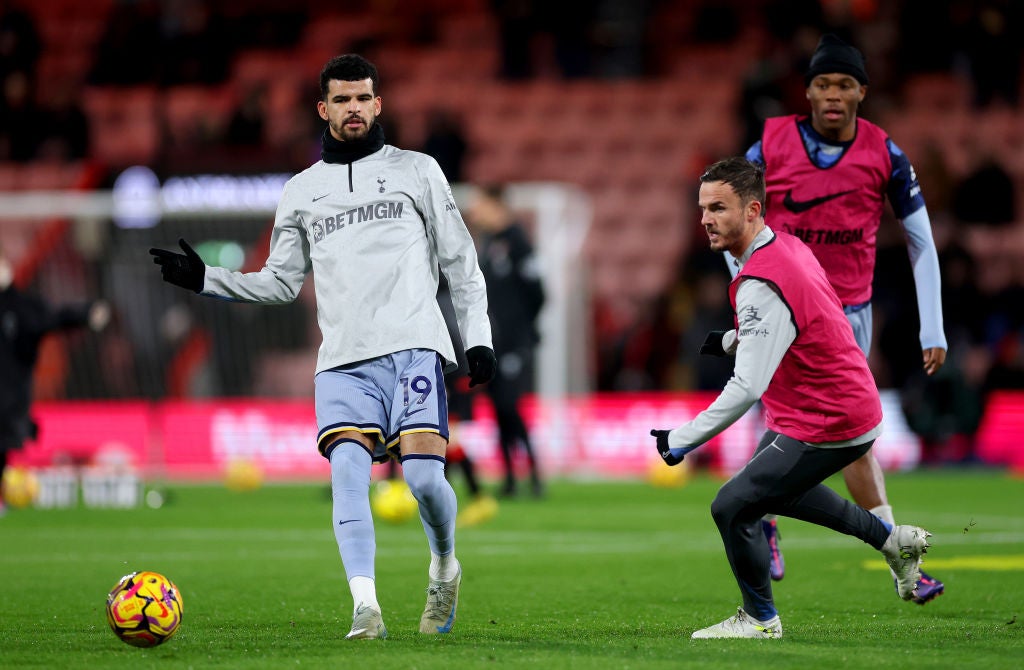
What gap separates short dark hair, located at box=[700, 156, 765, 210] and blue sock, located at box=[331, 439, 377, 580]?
65.9 inches

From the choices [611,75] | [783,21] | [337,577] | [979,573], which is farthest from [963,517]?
[611,75]

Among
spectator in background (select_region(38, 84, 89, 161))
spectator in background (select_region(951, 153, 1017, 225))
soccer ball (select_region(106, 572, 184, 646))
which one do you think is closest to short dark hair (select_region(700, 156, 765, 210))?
soccer ball (select_region(106, 572, 184, 646))

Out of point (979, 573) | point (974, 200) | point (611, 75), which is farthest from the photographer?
point (611, 75)

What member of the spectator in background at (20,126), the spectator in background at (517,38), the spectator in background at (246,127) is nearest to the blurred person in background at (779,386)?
A: the spectator in background at (246,127)

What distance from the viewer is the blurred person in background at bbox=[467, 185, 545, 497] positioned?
575 inches

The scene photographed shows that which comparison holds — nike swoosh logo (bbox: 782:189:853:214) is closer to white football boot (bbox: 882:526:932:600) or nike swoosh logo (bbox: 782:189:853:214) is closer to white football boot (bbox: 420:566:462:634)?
white football boot (bbox: 882:526:932:600)

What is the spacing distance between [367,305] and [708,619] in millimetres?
1998

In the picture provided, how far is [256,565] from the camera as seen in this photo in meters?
9.59

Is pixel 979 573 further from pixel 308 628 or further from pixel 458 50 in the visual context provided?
pixel 458 50

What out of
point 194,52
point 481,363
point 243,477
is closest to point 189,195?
point 194,52

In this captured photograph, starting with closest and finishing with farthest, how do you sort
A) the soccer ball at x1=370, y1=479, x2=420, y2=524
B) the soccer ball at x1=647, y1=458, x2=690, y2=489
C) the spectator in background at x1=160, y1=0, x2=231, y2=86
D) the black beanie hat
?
the black beanie hat → the soccer ball at x1=370, y1=479, x2=420, y2=524 → the soccer ball at x1=647, y1=458, x2=690, y2=489 → the spectator in background at x1=160, y1=0, x2=231, y2=86

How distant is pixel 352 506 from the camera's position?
20.8 feet

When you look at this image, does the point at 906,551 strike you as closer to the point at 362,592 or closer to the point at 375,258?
the point at 362,592

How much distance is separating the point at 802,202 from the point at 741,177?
1581 millimetres
